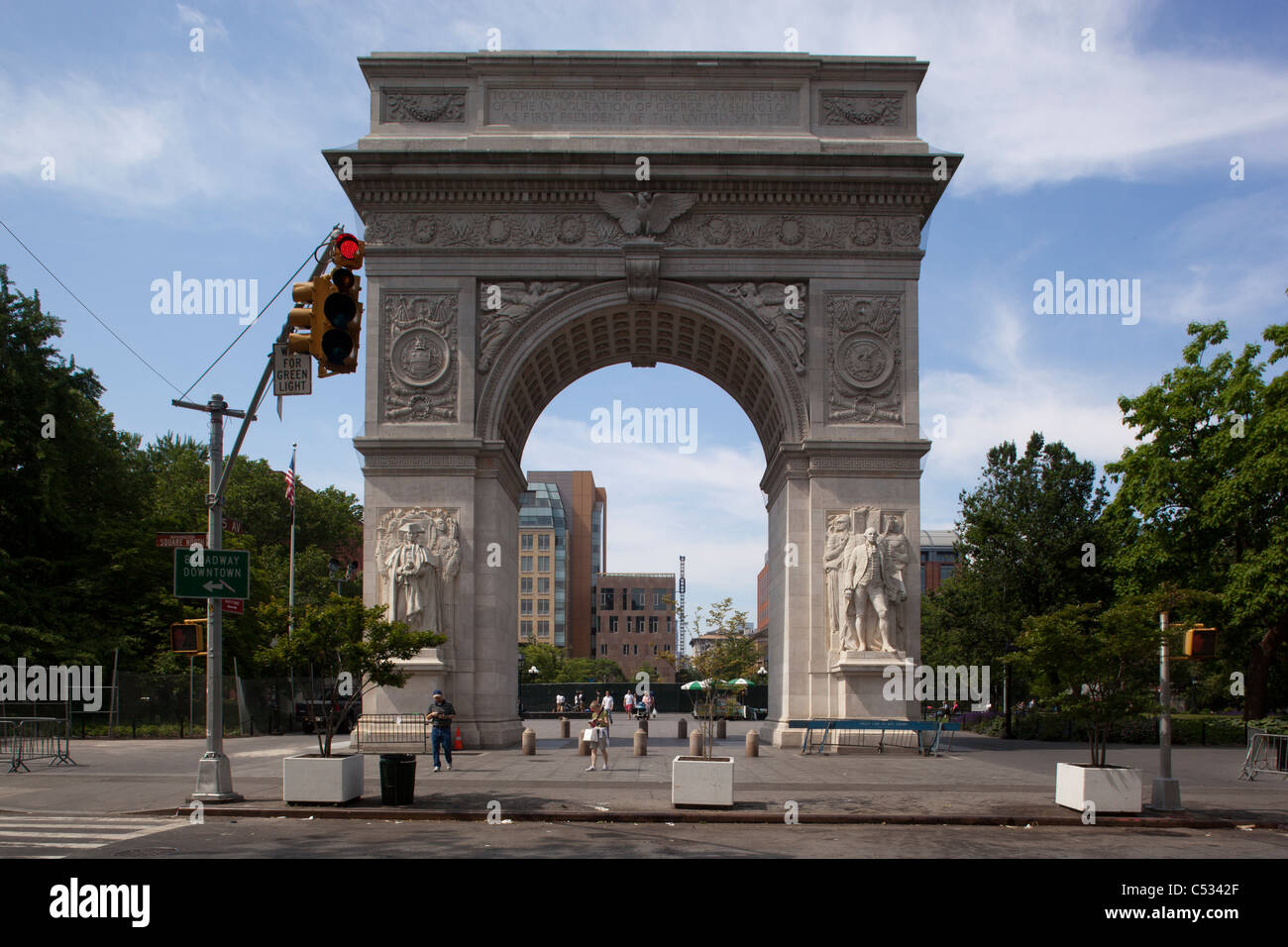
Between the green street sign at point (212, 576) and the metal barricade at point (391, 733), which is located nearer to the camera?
the green street sign at point (212, 576)

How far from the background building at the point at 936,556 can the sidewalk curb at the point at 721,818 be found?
113929mm

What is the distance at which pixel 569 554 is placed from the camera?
140250 mm

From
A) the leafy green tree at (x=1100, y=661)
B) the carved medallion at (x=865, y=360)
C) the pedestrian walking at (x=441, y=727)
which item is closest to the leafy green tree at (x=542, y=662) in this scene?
the carved medallion at (x=865, y=360)

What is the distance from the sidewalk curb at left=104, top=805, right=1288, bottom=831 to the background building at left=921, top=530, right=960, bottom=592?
114m

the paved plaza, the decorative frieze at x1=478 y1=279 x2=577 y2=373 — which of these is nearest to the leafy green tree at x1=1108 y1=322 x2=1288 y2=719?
the paved plaza

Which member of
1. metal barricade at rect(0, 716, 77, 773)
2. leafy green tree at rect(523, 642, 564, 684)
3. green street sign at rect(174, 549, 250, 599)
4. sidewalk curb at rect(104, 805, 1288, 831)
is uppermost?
green street sign at rect(174, 549, 250, 599)

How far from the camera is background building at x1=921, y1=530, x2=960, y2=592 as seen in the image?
13300cm

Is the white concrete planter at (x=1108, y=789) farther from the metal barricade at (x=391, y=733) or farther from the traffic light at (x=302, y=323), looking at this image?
the metal barricade at (x=391, y=733)

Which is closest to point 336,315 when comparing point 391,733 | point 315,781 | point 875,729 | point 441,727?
point 315,781

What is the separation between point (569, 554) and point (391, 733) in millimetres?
110723

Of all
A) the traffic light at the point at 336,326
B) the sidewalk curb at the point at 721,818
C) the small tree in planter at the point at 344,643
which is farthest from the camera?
the small tree in planter at the point at 344,643

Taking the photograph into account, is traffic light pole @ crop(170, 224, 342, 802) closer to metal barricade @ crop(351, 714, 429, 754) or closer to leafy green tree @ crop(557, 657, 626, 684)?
metal barricade @ crop(351, 714, 429, 754)

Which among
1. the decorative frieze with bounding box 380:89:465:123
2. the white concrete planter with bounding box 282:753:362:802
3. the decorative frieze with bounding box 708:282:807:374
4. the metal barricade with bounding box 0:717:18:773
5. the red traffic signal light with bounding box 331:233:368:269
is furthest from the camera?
the decorative frieze with bounding box 380:89:465:123

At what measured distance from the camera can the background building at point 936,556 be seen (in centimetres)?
13300
